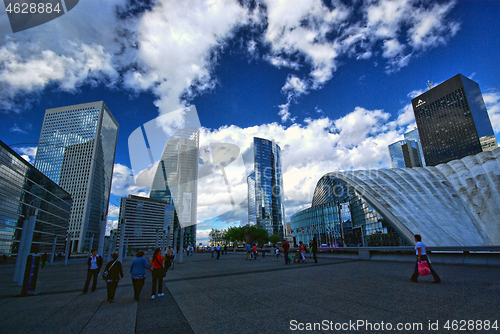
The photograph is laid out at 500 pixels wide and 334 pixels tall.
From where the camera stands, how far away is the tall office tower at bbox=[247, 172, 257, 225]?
A: 496 feet

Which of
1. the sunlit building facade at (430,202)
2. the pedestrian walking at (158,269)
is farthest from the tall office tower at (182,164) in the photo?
the pedestrian walking at (158,269)

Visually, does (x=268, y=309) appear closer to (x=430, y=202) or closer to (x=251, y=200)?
(x=430, y=202)

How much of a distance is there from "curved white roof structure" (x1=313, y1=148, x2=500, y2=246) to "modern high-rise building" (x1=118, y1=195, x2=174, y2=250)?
132941 mm

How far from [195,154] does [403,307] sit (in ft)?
363

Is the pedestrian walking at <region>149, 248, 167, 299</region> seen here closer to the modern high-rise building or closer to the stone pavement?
Answer: the stone pavement

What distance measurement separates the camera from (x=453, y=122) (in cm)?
14300

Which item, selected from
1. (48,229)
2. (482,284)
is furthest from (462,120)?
(48,229)

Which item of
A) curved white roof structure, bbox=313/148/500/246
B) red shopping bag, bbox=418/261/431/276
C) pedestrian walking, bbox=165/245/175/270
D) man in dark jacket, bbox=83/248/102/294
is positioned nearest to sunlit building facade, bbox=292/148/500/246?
curved white roof structure, bbox=313/148/500/246

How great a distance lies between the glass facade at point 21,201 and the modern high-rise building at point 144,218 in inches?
2760

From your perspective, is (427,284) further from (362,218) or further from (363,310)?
(362,218)

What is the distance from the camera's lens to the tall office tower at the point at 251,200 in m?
151

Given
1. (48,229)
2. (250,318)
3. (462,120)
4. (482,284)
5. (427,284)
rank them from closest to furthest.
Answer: (250,318) → (482,284) → (427,284) → (48,229) → (462,120)

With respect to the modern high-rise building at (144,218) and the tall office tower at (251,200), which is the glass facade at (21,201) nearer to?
the modern high-rise building at (144,218)

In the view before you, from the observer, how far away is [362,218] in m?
32.9
